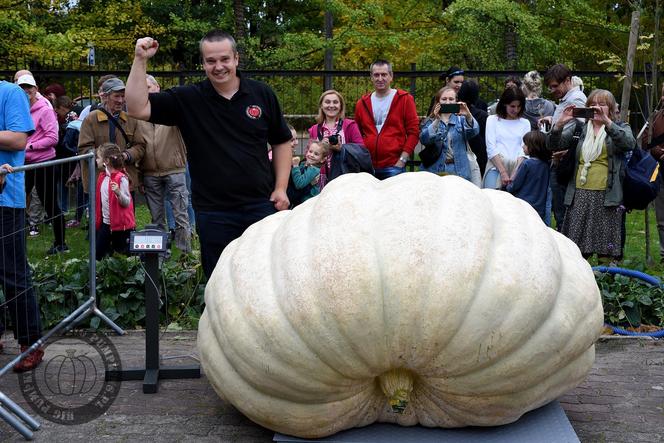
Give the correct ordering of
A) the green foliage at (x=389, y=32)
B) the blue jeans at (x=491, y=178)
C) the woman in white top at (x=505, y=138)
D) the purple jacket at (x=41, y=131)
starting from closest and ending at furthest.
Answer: the woman in white top at (x=505, y=138) < the blue jeans at (x=491, y=178) < the purple jacket at (x=41, y=131) < the green foliage at (x=389, y=32)

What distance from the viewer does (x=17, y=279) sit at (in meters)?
5.43

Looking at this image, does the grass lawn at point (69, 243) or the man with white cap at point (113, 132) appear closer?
the grass lawn at point (69, 243)

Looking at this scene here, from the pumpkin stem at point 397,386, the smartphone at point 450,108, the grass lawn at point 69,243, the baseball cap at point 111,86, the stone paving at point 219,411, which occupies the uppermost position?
the baseball cap at point 111,86

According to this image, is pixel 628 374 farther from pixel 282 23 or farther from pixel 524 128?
pixel 282 23

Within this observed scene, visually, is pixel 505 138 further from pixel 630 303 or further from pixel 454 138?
pixel 630 303

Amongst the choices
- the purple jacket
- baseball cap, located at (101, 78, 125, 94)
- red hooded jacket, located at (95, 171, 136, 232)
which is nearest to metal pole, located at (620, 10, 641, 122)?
red hooded jacket, located at (95, 171, 136, 232)

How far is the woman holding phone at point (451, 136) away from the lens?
8453 mm

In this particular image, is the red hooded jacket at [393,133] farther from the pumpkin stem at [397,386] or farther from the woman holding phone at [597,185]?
the pumpkin stem at [397,386]

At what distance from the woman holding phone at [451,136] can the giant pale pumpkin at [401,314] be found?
164 inches

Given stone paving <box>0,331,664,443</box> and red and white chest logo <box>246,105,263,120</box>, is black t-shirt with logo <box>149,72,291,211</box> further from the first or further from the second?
stone paving <box>0,331,664,443</box>

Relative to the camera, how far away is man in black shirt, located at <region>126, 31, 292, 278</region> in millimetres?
5309

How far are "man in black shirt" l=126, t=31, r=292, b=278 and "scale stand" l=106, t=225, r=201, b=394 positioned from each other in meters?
0.36

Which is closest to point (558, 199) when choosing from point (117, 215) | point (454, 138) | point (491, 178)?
point (491, 178)

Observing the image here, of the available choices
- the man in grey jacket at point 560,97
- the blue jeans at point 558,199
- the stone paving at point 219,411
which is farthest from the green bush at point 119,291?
the blue jeans at point 558,199
